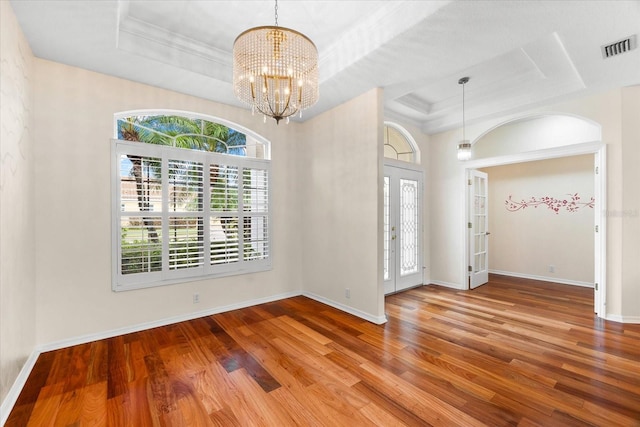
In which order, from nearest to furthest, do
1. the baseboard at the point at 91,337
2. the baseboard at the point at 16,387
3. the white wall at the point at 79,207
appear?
the baseboard at the point at 16,387
the baseboard at the point at 91,337
the white wall at the point at 79,207

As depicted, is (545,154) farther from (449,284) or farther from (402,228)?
(449,284)

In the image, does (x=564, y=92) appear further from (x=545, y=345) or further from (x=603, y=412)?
(x=603, y=412)

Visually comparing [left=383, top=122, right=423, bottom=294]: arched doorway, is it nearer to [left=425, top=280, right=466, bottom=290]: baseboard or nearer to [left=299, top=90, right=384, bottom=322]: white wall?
[left=425, top=280, right=466, bottom=290]: baseboard

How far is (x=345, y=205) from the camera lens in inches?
149

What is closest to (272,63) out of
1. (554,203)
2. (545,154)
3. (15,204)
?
(15,204)

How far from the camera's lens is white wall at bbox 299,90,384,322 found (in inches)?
133

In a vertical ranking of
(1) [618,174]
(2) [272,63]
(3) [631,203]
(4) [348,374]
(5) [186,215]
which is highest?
(2) [272,63]

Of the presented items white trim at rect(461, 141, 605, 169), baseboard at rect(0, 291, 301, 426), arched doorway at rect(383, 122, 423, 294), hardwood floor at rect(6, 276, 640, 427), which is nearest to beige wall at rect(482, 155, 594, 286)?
white trim at rect(461, 141, 605, 169)

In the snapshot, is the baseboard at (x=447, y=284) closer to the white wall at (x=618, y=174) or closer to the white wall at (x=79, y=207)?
the white wall at (x=618, y=174)

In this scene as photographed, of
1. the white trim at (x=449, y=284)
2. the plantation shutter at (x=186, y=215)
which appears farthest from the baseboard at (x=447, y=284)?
the plantation shutter at (x=186, y=215)

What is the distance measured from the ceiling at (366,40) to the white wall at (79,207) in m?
0.22

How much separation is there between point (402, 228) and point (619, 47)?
3071 millimetres

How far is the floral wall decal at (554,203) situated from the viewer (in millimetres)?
5016

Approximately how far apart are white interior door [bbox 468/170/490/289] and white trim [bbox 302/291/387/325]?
93.0 inches
